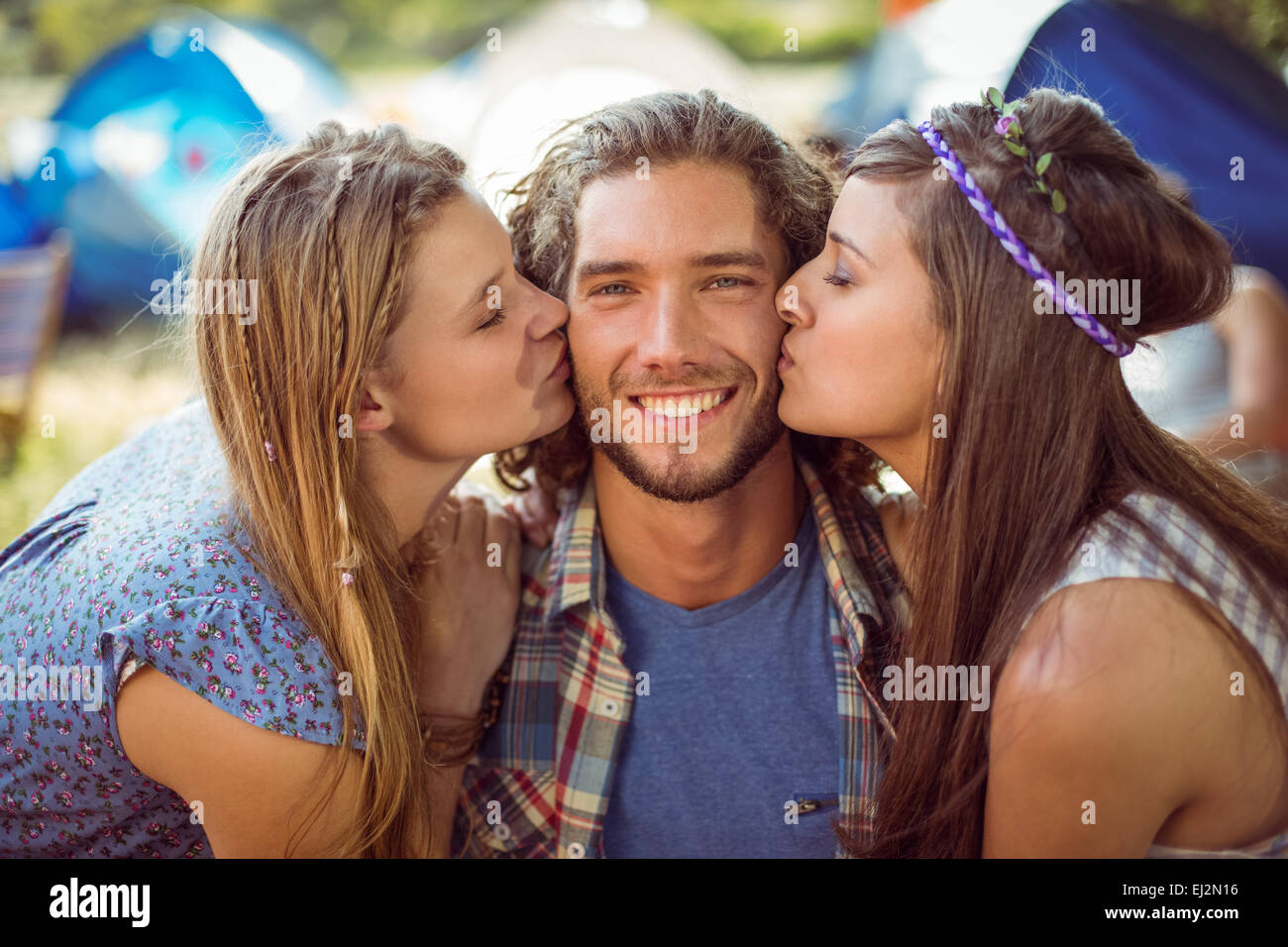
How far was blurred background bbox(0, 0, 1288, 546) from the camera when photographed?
15.6 feet

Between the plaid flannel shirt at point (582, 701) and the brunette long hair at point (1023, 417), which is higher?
the brunette long hair at point (1023, 417)

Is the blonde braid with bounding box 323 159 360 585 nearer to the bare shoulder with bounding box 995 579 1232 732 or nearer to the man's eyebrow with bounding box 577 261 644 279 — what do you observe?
the man's eyebrow with bounding box 577 261 644 279

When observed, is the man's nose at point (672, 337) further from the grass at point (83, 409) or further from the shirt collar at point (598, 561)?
the grass at point (83, 409)

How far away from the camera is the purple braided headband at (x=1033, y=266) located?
1.86 metres

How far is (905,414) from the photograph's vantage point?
2.06 m

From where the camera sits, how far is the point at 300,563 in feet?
6.57

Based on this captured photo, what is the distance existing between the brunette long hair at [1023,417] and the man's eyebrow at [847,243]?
11 centimetres

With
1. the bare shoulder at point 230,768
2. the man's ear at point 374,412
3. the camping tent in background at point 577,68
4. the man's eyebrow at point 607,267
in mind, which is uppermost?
the camping tent in background at point 577,68

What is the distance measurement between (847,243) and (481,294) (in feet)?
2.32

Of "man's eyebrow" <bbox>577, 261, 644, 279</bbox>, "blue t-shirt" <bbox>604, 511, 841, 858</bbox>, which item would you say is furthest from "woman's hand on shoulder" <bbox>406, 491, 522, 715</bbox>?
"man's eyebrow" <bbox>577, 261, 644, 279</bbox>

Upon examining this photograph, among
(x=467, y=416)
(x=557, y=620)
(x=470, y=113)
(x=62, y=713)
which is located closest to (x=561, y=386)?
(x=467, y=416)

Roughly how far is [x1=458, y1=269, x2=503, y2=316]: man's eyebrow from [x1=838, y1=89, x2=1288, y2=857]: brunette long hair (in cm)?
81

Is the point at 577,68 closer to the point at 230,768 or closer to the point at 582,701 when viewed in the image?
the point at 582,701

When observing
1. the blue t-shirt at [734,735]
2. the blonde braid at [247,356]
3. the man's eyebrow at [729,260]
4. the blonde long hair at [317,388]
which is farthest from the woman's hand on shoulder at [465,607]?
the man's eyebrow at [729,260]
